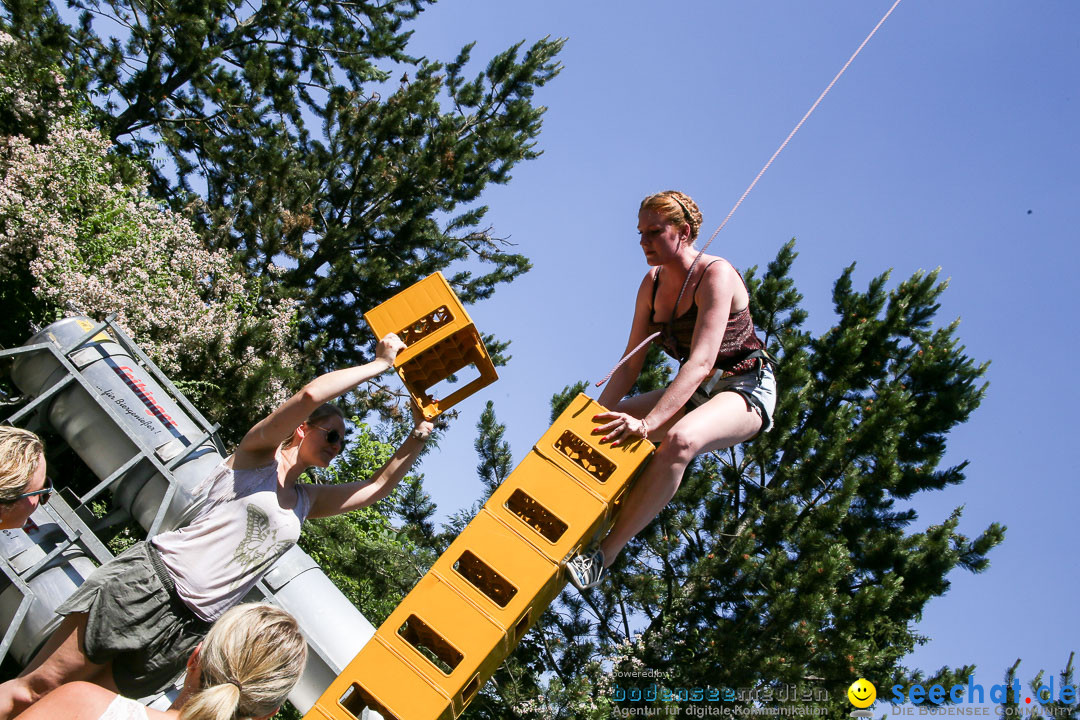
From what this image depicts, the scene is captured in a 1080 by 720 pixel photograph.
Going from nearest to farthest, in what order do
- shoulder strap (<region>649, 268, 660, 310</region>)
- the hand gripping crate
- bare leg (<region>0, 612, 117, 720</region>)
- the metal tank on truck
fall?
bare leg (<region>0, 612, 117, 720</region>) < the hand gripping crate < shoulder strap (<region>649, 268, 660, 310</region>) < the metal tank on truck

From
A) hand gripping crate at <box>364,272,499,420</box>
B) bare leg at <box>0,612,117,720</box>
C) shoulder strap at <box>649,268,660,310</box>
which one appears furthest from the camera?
shoulder strap at <box>649,268,660,310</box>

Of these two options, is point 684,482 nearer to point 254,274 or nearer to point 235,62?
point 254,274

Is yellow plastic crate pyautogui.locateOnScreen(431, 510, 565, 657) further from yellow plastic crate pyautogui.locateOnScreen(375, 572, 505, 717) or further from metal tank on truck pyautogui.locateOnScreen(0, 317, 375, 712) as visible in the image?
metal tank on truck pyautogui.locateOnScreen(0, 317, 375, 712)

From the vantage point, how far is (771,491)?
8.84m

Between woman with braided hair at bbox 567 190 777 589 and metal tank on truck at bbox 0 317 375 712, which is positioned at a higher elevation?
woman with braided hair at bbox 567 190 777 589

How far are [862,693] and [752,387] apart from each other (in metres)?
5.47

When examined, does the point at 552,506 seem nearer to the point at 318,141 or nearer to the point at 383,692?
the point at 383,692

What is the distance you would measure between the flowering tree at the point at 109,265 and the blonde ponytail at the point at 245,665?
28.5 ft

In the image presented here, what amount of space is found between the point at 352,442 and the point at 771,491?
18.5 ft

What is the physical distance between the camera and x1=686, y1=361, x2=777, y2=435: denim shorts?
3.57m

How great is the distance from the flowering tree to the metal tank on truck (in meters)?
2.59

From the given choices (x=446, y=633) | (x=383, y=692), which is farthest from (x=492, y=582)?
(x=383, y=692)

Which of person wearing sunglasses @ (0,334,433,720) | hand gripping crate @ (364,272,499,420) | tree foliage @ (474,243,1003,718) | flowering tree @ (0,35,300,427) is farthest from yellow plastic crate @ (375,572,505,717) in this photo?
flowering tree @ (0,35,300,427)

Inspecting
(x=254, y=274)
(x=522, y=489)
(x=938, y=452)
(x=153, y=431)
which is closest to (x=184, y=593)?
(x=522, y=489)
